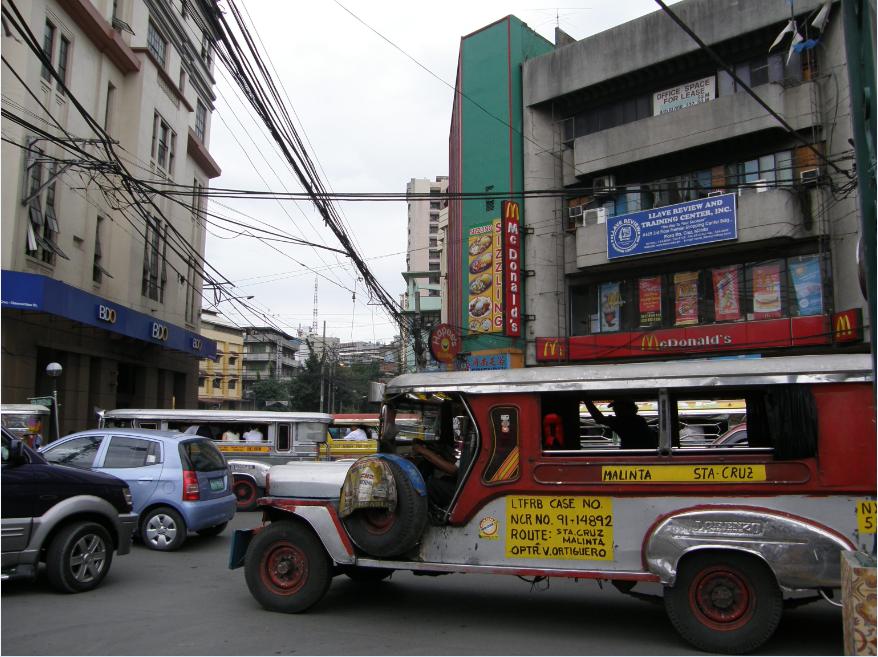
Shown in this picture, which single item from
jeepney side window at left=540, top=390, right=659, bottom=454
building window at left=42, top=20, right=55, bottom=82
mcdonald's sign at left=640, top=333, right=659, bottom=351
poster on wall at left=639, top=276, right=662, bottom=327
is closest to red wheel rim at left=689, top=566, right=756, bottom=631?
jeepney side window at left=540, top=390, right=659, bottom=454

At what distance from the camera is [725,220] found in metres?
20.1

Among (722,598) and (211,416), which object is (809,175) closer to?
(211,416)

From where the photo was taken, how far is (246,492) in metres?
15.6

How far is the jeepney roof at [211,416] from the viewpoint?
1564 centimetres

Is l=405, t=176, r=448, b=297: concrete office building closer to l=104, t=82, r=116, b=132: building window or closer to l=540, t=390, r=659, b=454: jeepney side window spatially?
l=104, t=82, r=116, b=132: building window

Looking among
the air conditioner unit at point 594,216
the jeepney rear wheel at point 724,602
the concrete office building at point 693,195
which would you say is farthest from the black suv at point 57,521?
the air conditioner unit at point 594,216

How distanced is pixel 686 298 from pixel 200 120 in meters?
22.9

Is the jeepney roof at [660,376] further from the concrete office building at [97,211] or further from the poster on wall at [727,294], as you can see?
the poster on wall at [727,294]

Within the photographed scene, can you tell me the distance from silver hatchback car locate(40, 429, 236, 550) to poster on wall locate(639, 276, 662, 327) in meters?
15.6

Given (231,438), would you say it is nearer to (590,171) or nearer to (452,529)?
(452,529)

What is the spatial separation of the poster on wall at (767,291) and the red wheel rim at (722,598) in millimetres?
16036

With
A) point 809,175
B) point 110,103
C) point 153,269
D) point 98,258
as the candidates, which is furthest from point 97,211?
point 809,175

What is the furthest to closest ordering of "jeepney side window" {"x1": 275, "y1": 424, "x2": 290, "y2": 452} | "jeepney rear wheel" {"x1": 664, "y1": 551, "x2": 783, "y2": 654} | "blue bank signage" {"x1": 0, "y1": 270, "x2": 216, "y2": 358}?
"jeepney side window" {"x1": 275, "y1": 424, "x2": 290, "y2": 452} < "blue bank signage" {"x1": 0, "y1": 270, "x2": 216, "y2": 358} < "jeepney rear wheel" {"x1": 664, "y1": 551, "x2": 783, "y2": 654}

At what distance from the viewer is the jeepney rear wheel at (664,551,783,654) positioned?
538 cm
